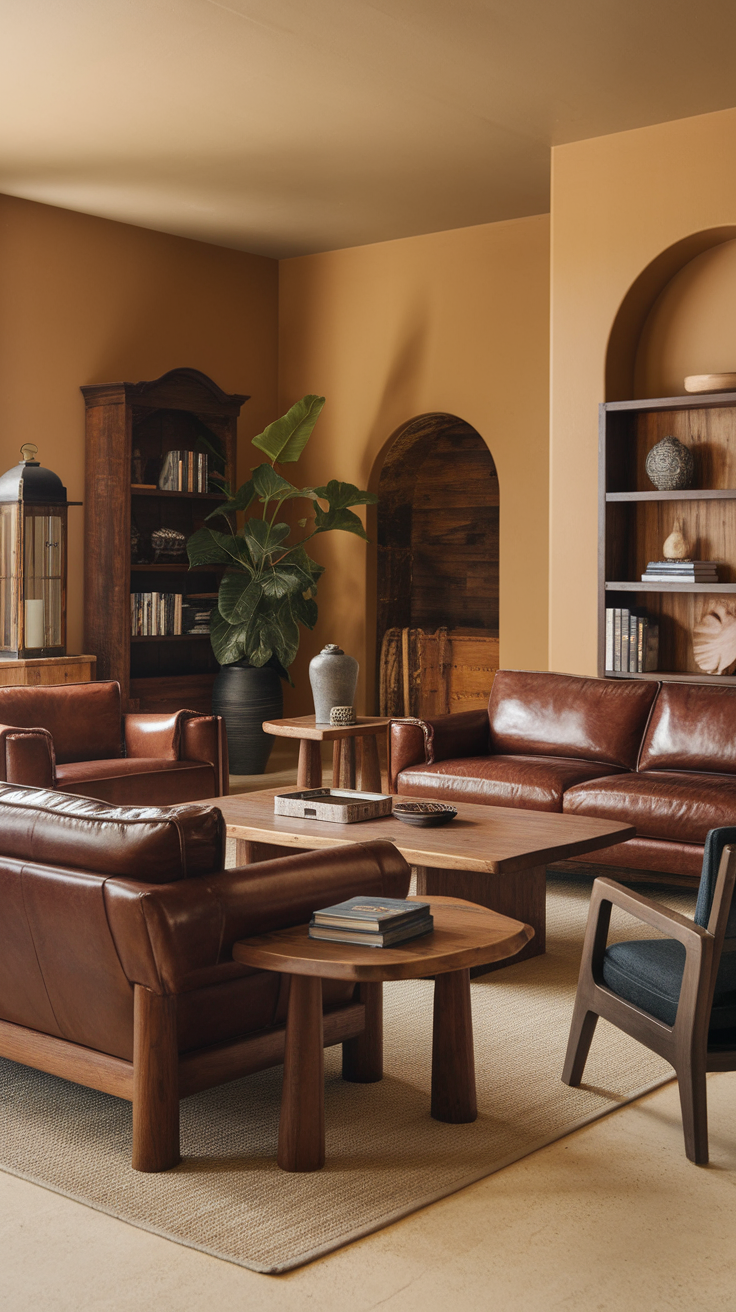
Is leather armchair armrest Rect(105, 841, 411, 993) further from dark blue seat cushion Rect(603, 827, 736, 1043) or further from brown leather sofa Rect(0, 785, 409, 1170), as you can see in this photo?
dark blue seat cushion Rect(603, 827, 736, 1043)

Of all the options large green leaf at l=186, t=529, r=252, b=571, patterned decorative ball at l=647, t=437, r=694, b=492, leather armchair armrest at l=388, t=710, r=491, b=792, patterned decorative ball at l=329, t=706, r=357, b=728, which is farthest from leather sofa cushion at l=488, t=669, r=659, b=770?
large green leaf at l=186, t=529, r=252, b=571

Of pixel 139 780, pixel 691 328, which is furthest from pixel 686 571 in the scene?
pixel 139 780

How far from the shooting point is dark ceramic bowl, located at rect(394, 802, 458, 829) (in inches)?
153

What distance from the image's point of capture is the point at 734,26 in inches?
183

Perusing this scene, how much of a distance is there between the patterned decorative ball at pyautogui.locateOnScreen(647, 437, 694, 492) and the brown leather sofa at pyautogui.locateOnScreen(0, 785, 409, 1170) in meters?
3.40

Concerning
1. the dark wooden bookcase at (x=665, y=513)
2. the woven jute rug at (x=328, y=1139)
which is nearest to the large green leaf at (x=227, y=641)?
the dark wooden bookcase at (x=665, y=513)

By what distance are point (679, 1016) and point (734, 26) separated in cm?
372

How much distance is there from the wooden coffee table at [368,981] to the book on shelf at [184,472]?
16.7 ft

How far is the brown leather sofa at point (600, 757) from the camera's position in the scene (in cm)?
452

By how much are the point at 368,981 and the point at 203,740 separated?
3.40 meters

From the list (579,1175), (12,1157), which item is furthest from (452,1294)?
(12,1157)

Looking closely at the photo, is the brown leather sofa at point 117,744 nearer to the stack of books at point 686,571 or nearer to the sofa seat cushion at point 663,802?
the sofa seat cushion at point 663,802

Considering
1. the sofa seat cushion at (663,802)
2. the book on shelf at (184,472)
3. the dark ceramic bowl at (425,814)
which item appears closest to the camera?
the dark ceramic bowl at (425,814)

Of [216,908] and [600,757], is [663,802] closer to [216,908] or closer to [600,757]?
[600,757]
